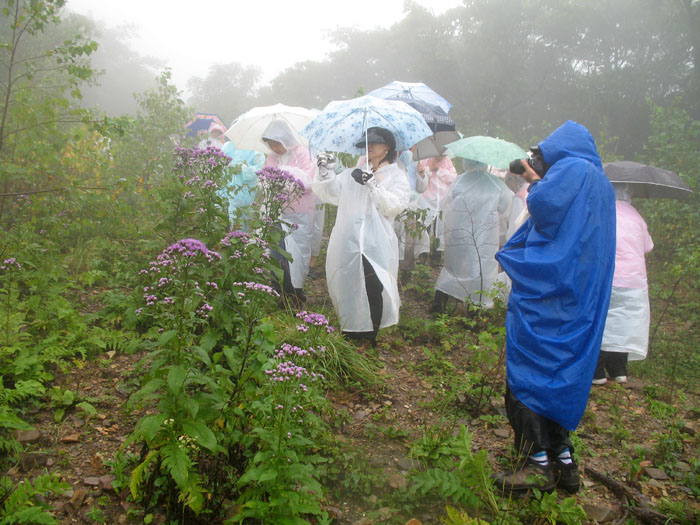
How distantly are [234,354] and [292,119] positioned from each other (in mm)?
3713

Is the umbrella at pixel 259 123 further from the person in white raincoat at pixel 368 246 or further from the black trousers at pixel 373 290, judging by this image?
the black trousers at pixel 373 290

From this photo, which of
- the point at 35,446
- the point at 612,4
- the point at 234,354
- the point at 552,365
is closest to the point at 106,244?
the point at 35,446

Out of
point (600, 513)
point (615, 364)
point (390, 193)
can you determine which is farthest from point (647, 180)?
point (600, 513)

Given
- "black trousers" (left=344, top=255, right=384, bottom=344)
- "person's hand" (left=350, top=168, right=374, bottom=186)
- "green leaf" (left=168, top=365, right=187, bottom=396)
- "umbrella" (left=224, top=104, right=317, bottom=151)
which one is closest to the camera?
"green leaf" (left=168, top=365, right=187, bottom=396)

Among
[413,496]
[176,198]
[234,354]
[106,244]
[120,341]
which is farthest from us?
[106,244]

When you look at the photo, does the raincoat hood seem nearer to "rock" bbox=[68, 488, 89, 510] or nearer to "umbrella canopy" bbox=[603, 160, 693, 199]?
"umbrella canopy" bbox=[603, 160, 693, 199]

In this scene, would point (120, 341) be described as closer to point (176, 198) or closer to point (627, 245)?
point (176, 198)

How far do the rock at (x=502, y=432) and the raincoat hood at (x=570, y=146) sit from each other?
177cm

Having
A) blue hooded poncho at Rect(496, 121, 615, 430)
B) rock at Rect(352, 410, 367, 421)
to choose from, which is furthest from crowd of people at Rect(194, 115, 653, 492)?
rock at Rect(352, 410, 367, 421)

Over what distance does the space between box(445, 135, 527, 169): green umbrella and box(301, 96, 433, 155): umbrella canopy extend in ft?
2.69

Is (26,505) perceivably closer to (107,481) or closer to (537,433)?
(107,481)

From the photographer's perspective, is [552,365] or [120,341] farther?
[120,341]

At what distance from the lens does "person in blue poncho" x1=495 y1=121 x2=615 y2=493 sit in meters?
2.42

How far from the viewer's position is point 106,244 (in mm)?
4898
